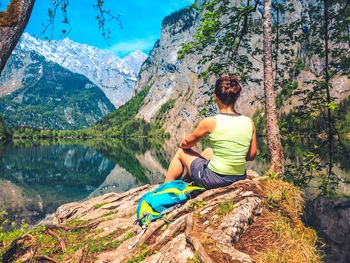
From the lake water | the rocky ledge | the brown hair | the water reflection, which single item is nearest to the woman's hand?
the rocky ledge

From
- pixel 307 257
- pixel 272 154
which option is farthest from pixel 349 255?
pixel 307 257

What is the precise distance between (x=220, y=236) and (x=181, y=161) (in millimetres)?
2787

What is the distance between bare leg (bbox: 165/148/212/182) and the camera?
27.1ft

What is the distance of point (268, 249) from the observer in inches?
237

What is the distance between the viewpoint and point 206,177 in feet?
25.8

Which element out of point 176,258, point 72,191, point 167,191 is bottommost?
point 72,191

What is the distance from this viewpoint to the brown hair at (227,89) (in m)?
7.32

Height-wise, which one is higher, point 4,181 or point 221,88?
point 221,88

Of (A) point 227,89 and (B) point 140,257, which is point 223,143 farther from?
(B) point 140,257

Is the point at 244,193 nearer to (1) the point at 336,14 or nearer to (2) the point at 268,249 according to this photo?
(2) the point at 268,249

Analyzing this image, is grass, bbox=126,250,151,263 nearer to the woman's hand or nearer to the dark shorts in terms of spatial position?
the dark shorts

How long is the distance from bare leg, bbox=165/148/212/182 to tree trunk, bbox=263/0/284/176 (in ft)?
8.64

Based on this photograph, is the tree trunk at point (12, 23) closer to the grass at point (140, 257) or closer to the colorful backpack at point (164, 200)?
the grass at point (140, 257)

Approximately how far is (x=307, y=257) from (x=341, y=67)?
27.7 ft
